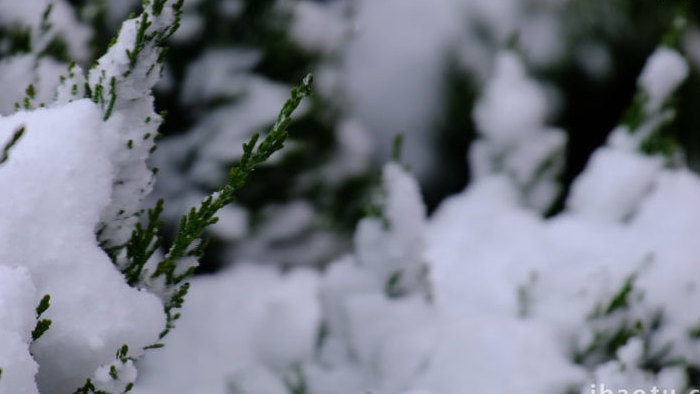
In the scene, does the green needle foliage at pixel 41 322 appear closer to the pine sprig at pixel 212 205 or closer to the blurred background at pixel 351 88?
the pine sprig at pixel 212 205

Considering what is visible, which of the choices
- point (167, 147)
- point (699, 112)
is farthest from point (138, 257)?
point (699, 112)

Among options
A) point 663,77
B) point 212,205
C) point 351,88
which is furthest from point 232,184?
point 351,88

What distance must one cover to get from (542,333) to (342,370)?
0.60 m

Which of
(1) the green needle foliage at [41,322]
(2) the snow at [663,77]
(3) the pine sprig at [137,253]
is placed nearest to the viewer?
(1) the green needle foliage at [41,322]

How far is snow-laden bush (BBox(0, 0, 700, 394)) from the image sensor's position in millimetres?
988

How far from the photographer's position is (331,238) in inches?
107

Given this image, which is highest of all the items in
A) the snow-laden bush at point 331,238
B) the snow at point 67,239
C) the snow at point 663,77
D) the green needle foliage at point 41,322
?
the snow at point 663,77

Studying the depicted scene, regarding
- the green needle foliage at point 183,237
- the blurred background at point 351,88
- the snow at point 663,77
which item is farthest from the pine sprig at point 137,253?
the snow at point 663,77

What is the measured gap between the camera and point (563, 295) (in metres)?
2.15

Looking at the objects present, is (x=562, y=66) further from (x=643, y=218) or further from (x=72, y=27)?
(x=72, y=27)

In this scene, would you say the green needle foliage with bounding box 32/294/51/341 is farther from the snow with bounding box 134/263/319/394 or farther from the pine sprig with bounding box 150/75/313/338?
the snow with bounding box 134/263/319/394

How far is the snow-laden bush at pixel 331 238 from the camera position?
38.9 inches

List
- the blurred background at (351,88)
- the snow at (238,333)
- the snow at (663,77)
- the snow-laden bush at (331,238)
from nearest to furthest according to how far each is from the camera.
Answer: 1. the snow-laden bush at (331,238)
2. the snow at (238,333)
3. the snow at (663,77)
4. the blurred background at (351,88)

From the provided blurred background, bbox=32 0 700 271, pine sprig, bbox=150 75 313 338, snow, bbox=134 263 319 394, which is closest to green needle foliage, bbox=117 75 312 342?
pine sprig, bbox=150 75 313 338
